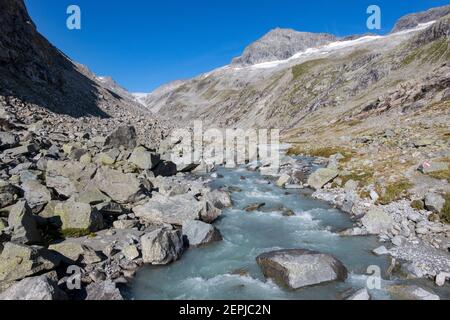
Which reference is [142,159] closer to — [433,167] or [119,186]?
[119,186]

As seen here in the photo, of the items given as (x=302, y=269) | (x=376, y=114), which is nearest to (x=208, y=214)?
(x=302, y=269)

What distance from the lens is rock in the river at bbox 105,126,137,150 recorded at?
37916mm

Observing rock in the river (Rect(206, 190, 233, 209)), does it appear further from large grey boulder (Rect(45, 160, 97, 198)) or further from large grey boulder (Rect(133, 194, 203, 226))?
large grey boulder (Rect(45, 160, 97, 198))

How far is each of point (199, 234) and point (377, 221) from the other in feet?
35.8

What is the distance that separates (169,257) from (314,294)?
7352 mm

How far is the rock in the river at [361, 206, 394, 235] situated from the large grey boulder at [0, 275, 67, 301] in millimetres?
17050

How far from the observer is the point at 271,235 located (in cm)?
2145

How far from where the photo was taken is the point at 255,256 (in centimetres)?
1833

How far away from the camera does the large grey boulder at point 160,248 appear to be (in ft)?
55.5

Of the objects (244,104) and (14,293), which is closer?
(14,293)

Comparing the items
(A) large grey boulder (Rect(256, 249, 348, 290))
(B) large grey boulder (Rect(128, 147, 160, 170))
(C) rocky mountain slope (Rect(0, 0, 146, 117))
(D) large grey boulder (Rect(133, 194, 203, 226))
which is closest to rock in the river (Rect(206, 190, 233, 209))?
(D) large grey boulder (Rect(133, 194, 203, 226))

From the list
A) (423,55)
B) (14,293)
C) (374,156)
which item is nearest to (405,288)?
(14,293)

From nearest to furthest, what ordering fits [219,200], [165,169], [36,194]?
[36,194], [219,200], [165,169]

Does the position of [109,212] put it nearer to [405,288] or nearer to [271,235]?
[271,235]
